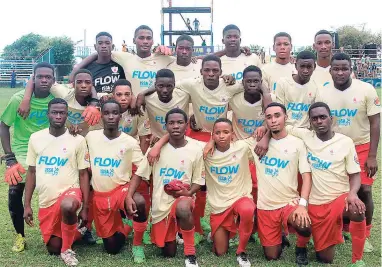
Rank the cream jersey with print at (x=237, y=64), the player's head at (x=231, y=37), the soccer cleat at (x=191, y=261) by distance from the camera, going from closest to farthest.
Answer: the soccer cleat at (x=191, y=261), the player's head at (x=231, y=37), the cream jersey with print at (x=237, y=64)

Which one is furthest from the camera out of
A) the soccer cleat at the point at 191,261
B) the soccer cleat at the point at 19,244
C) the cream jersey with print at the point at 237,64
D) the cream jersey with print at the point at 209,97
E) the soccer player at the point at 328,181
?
the cream jersey with print at the point at 237,64

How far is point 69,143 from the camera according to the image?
185 inches

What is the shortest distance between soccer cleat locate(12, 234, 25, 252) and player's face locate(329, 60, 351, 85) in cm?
359

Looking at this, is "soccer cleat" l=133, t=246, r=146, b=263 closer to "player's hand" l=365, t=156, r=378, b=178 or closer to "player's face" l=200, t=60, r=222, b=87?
"player's face" l=200, t=60, r=222, b=87

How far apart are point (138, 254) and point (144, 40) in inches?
102

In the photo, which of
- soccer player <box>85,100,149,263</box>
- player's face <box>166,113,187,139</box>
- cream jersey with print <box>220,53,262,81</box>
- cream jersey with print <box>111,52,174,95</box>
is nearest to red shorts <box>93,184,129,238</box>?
soccer player <box>85,100,149,263</box>

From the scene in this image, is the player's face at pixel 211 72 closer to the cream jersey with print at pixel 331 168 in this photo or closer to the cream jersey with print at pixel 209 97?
the cream jersey with print at pixel 209 97

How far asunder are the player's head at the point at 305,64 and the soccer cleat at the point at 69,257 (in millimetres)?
2915

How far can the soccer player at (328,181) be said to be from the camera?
4.34 meters

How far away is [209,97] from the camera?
5227 mm

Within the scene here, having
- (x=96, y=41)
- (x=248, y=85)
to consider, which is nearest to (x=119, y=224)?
(x=248, y=85)

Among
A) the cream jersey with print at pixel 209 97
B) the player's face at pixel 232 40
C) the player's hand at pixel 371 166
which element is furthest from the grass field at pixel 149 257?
the player's face at pixel 232 40

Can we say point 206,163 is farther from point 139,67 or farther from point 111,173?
point 139,67

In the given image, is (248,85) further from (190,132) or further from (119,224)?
(119,224)
